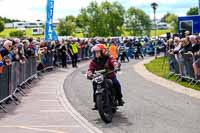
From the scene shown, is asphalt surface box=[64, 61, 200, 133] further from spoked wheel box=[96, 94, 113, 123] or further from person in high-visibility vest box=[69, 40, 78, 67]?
person in high-visibility vest box=[69, 40, 78, 67]

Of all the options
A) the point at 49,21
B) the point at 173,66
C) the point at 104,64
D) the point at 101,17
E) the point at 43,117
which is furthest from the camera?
the point at 101,17

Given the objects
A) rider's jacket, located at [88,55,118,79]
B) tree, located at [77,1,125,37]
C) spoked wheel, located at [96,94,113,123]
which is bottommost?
spoked wheel, located at [96,94,113,123]

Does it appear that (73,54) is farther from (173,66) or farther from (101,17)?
(101,17)

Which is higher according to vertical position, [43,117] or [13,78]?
[13,78]

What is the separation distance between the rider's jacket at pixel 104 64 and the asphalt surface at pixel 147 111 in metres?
1.18

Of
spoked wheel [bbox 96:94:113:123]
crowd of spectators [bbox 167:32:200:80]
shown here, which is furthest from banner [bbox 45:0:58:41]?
spoked wheel [bbox 96:94:113:123]

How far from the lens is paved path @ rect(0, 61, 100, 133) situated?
39.8ft

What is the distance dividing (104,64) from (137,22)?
89794 mm

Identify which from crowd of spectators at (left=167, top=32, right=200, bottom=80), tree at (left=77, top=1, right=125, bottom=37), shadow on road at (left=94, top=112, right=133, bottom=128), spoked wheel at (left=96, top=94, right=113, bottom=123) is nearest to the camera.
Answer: shadow on road at (left=94, top=112, right=133, bottom=128)

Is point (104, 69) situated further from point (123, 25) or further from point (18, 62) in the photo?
point (123, 25)

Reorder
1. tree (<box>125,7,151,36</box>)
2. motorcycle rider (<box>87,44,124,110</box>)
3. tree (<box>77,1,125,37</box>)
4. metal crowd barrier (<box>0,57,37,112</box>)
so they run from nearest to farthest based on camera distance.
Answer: motorcycle rider (<box>87,44,124,110</box>) < metal crowd barrier (<box>0,57,37,112</box>) < tree (<box>77,1,125,37</box>) < tree (<box>125,7,151,36</box>)

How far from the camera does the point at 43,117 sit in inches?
556

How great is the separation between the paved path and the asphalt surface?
0.34m

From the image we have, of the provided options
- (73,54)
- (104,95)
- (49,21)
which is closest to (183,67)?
(104,95)
